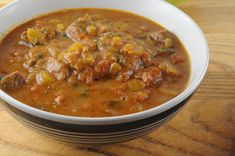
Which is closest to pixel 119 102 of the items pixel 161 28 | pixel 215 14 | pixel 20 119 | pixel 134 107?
pixel 134 107

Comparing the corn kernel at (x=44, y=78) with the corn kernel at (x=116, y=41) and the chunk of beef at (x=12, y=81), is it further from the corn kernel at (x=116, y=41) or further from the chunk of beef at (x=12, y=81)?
the corn kernel at (x=116, y=41)

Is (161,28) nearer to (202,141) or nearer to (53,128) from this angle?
(202,141)

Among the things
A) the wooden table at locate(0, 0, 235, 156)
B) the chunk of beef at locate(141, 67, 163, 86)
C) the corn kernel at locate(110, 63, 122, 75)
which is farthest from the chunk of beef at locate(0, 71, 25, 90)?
the chunk of beef at locate(141, 67, 163, 86)

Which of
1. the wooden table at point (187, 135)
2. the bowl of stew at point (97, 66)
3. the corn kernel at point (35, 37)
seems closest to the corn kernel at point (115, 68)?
the bowl of stew at point (97, 66)

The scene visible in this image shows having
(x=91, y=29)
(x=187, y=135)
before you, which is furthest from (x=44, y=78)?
(x=187, y=135)

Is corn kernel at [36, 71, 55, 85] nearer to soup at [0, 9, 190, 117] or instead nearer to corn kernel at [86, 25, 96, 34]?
soup at [0, 9, 190, 117]

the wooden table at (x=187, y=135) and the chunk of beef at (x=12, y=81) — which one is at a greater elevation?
the chunk of beef at (x=12, y=81)
